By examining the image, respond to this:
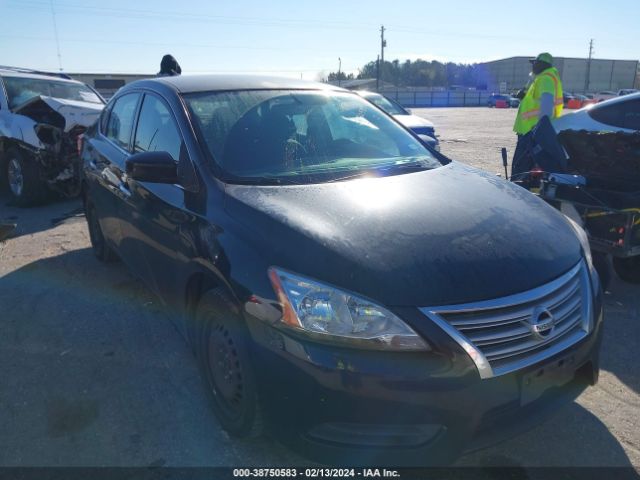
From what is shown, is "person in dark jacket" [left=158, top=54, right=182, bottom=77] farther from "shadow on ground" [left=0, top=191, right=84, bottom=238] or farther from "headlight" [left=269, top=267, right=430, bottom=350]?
"headlight" [left=269, top=267, right=430, bottom=350]

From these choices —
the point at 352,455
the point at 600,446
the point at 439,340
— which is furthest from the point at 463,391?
the point at 600,446

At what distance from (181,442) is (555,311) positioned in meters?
1.86

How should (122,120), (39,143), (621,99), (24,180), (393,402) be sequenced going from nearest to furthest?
(393,402)
(122,120)
(621,99)
(39,143)
(24,180)

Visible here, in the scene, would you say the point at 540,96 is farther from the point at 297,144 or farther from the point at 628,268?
the point at 297,144

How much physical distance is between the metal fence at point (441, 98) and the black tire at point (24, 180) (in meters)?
53.6

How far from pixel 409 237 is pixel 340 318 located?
0.50 meters

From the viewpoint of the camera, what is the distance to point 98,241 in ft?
16.7

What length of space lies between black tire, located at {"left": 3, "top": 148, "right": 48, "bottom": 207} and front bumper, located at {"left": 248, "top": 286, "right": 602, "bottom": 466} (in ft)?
22.0

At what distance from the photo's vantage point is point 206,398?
2873mm

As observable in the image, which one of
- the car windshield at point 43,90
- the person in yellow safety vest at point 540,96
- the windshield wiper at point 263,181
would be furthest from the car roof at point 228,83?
the car windshield at point 43,90

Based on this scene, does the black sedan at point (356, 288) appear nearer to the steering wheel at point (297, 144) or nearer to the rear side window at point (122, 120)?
the steering wheel at point (297, 144)

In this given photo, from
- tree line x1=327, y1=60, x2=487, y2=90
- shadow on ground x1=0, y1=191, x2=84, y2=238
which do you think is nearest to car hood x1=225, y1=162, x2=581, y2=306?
shadow on ground x1=0, y1=191, x2=84, y2=238

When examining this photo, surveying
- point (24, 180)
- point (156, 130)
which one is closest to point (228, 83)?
point (156, 130)

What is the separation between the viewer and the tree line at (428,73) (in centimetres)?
10106
